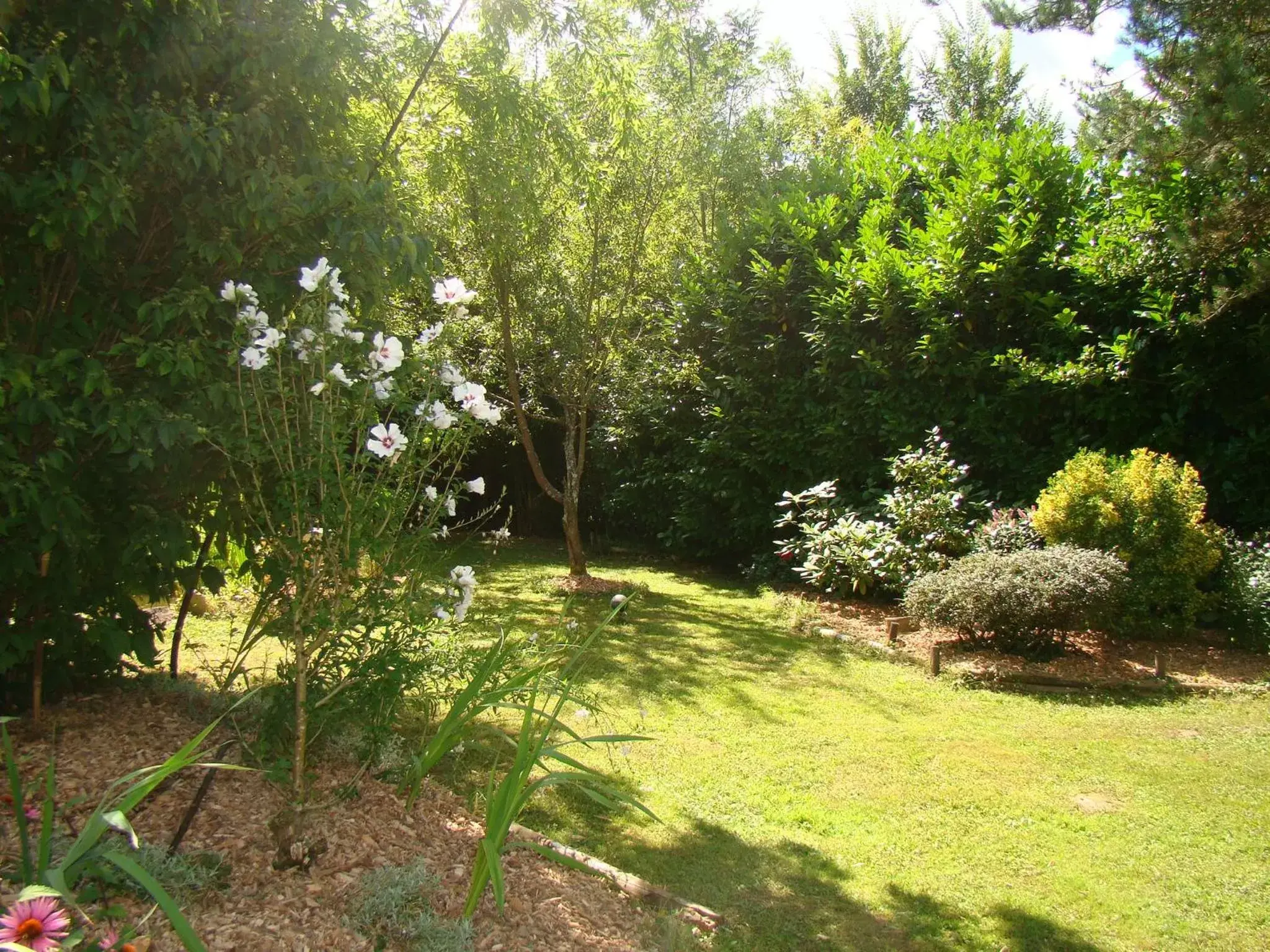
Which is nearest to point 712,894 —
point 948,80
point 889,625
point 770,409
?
point 889,625

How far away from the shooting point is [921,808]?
403cm

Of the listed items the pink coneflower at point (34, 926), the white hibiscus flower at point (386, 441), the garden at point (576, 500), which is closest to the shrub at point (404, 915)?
the garden at point (576, 500)

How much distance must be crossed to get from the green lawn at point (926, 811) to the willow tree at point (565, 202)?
351cm

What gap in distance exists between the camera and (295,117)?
344 cm

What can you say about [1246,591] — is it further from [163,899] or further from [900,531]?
[163,899]

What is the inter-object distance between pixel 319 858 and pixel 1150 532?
6.32 meters

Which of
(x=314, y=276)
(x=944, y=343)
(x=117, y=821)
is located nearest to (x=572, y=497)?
(x=944, y=343)

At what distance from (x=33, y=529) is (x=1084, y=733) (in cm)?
513

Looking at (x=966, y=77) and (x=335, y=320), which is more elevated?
(x=966, y=77)

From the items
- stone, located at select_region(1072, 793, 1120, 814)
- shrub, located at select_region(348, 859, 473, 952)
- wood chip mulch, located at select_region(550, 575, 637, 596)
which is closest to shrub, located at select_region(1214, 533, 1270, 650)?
stone, located at select_region(1072, 793, 1120, 814)

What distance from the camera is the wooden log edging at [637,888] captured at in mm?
2949

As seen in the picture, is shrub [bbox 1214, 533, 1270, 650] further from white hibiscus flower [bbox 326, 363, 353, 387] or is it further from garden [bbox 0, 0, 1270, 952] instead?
white hibiscus flower [bbox 326, 363, 353, 387]

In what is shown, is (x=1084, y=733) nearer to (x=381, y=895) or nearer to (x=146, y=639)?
(x=381, y=895)

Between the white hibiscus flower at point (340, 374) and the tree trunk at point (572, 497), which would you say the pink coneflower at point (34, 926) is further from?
the tree trunk at point (572, 497)
